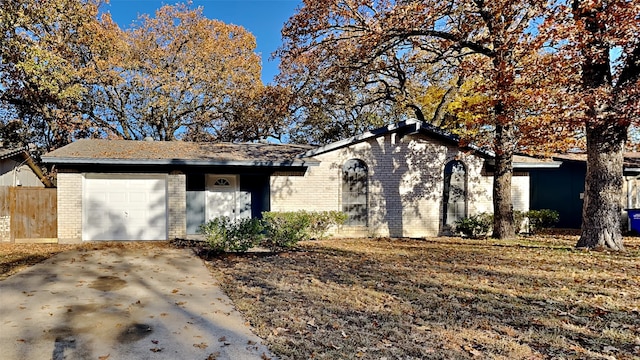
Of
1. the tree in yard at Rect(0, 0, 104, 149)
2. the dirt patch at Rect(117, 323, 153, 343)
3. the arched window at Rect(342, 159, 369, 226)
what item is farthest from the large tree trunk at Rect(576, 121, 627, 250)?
the tree in yard at Rect(0, 0, 104, 149)

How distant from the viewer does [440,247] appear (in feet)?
37.2

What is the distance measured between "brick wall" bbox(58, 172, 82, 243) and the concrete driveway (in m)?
4.04

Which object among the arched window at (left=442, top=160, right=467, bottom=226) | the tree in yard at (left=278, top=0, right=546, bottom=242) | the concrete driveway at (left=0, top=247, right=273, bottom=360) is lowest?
the concrete driveway at (left=0, top=247, right=273, bottom=360)

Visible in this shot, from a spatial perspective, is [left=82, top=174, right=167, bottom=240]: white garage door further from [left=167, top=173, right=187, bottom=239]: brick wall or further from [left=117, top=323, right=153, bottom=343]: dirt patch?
[left=117, top=323, right=153, bottom=343]: dirt patch

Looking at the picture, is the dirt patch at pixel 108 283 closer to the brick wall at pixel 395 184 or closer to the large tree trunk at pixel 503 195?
the brick wall at pixel 395 184

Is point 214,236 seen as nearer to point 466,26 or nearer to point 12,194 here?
point 12,194

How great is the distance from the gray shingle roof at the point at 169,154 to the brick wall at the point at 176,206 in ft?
2.71

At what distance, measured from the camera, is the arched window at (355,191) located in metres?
14.0

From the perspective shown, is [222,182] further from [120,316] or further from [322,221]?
[120,316]

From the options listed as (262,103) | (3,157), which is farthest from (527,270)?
(262,103)

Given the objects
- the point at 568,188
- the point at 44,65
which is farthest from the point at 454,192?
the point at 44,65

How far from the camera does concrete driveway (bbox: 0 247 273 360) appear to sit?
13.3 ft

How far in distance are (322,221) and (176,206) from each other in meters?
4.76

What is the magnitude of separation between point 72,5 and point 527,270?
20.8 m
